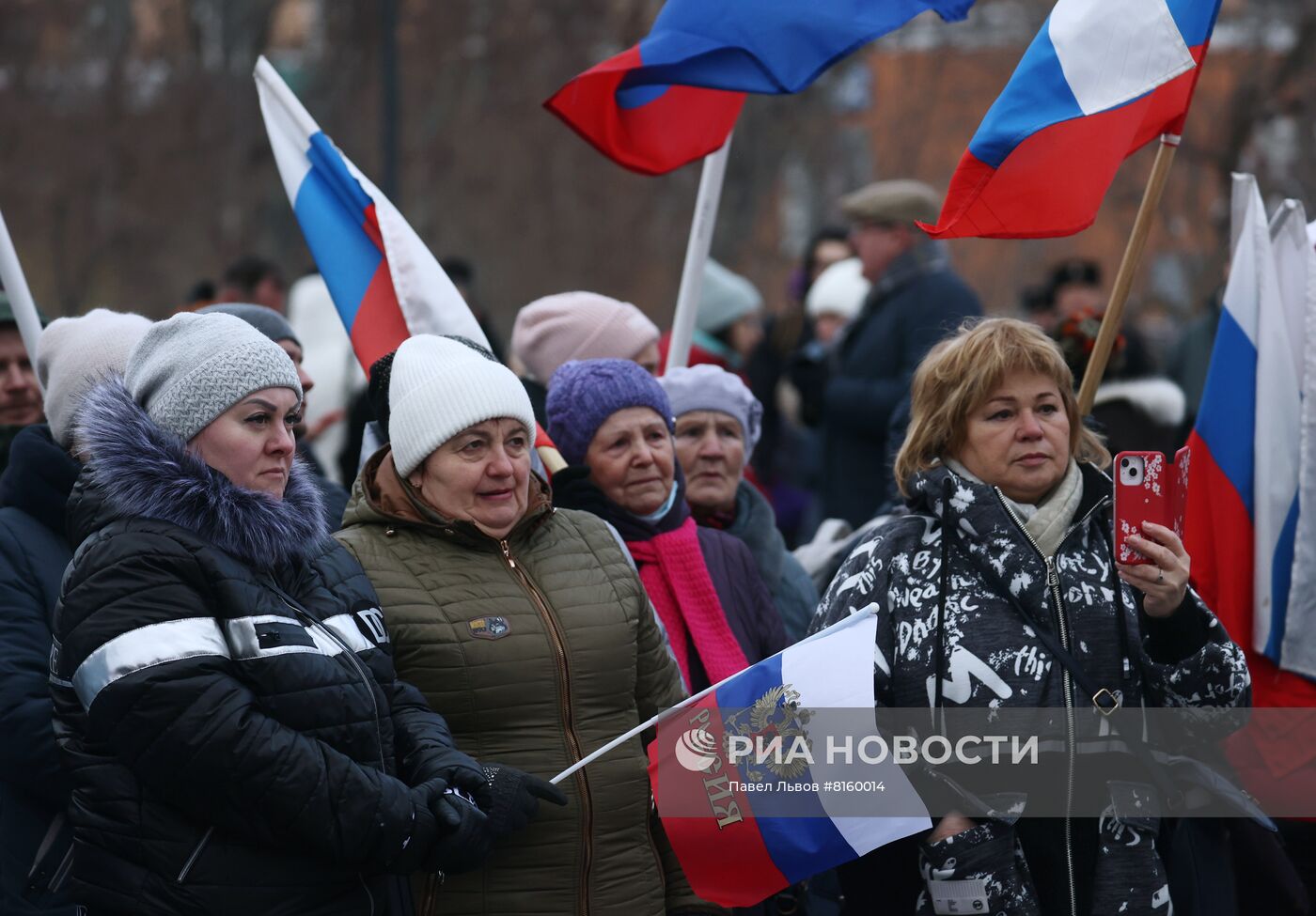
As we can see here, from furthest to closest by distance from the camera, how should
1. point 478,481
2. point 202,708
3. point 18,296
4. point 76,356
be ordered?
point 18,296
point 76,356
point 478,481
point 202,708

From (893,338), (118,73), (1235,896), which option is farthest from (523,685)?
(118,73)

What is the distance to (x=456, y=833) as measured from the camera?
145 inches

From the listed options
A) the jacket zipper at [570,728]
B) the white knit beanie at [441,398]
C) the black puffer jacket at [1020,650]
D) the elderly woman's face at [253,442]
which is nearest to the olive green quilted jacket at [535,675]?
the jacket zipper at [570,728]

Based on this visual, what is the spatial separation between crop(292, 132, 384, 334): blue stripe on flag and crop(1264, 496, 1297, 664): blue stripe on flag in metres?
2.69

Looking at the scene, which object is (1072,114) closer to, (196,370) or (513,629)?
(513,629)

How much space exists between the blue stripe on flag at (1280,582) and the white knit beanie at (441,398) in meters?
2.06

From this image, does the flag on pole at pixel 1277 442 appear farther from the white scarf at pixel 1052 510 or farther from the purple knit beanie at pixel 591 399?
the purple knit beanie at pixel 591 399

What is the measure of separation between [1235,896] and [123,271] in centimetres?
1887

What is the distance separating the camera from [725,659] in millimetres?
4734

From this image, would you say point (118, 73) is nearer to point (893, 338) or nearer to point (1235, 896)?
point (893, 338)

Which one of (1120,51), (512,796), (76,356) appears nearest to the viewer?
(512,796)

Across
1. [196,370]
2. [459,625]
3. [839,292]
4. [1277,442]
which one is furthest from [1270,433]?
[839,292]

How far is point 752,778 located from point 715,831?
14 centimetres

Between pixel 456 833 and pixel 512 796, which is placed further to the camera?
pixel 512 796
